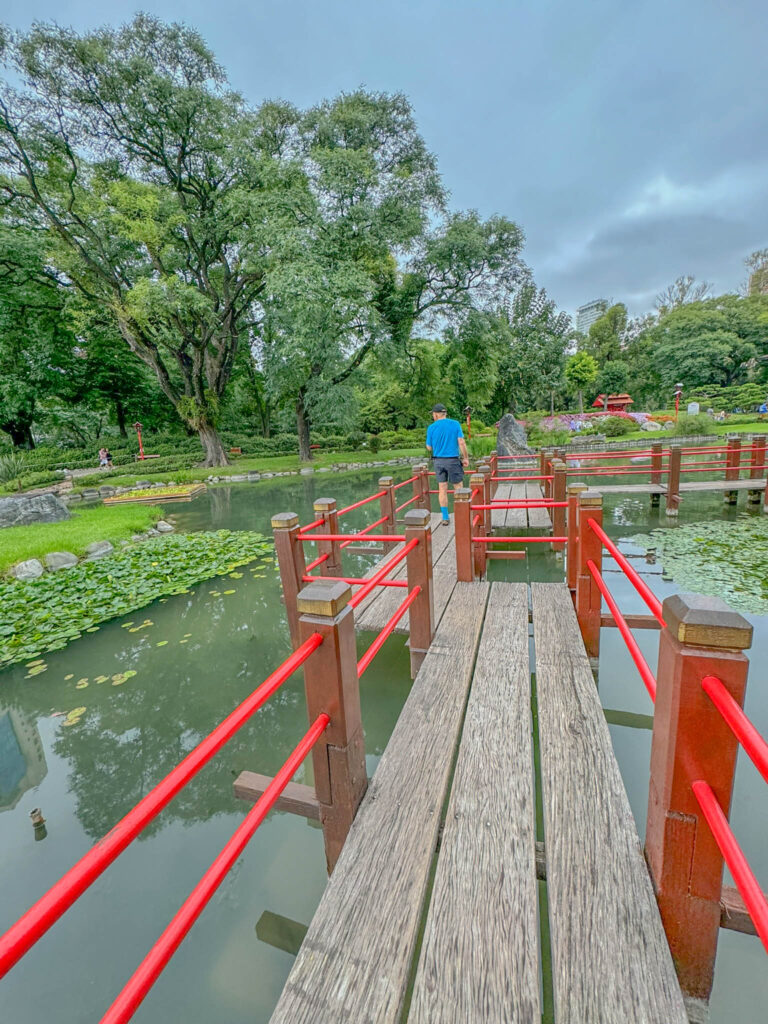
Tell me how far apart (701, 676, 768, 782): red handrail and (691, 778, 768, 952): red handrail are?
0.17m

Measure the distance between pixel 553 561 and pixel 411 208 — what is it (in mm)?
12780

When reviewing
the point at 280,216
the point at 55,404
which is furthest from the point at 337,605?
the point at 55,404

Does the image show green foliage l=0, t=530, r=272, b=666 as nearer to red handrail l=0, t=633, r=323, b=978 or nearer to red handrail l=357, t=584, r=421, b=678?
red handrail l=357, t=584, r=421, b=678

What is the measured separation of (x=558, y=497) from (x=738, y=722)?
17.2 feet

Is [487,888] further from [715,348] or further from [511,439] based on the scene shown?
[715,348]

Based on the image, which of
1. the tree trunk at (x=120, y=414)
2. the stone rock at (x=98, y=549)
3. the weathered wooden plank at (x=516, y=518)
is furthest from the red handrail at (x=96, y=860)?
the tree trunk at (x=120, y=414)

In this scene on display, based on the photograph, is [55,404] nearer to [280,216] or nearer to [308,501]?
A: [280,216]

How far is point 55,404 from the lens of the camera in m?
21.8

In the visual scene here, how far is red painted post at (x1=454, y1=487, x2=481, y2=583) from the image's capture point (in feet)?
11.6

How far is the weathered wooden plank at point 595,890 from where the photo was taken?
3.55 ft

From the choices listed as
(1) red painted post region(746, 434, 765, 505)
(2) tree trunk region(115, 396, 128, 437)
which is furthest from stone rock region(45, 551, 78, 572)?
(2) tree trunk region(115, 396, 128, 437)

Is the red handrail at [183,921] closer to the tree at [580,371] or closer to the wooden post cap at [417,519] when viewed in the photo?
the wooden post cap at [417,519]

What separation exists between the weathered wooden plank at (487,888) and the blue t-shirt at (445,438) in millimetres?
3484

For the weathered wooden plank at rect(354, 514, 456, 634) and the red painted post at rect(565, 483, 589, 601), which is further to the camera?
the weathered wooden plank at rect(354, 514, 456, 634)
